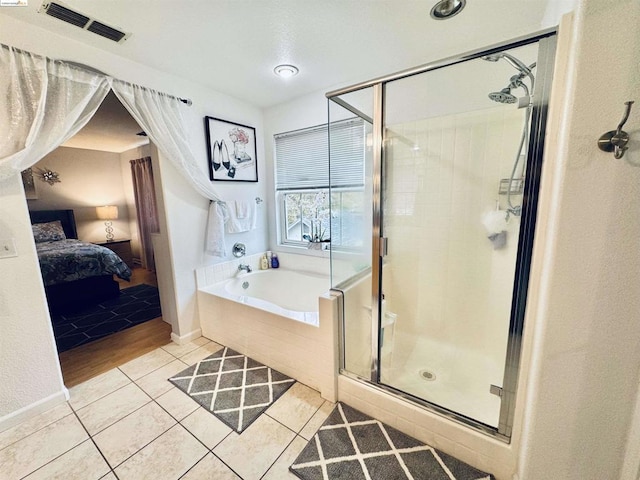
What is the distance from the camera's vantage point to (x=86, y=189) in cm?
495

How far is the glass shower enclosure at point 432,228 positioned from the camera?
5.26 feet

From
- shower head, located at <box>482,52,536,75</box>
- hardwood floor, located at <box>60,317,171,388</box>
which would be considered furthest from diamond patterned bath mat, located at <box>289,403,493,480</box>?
shower head, located at <box>482,52,536,75</box>

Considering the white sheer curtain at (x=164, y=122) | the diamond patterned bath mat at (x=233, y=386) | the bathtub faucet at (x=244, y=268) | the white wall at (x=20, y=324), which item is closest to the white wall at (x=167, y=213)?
the white wall at (x=20, y=324)

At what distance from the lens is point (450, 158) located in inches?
77.2

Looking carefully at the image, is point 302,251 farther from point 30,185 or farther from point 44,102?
point 30,185

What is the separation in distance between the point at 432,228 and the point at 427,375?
1132mm

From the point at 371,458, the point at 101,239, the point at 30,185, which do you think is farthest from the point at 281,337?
the point at 30,185

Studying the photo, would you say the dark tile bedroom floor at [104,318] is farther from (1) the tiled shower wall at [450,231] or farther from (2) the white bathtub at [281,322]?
(1) the tiled shower wall at [450,231]

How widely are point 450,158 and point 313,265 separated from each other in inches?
67.6

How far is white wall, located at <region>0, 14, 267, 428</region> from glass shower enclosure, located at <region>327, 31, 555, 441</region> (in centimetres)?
131

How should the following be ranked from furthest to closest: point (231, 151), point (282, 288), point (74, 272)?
point (74, 272) → point (282, 288) → point (231, 151)

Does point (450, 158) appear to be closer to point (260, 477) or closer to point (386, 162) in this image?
point (386, 162)

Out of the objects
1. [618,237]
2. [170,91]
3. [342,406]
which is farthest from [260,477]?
[170,91]

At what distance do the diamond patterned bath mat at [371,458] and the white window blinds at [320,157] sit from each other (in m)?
1.65
